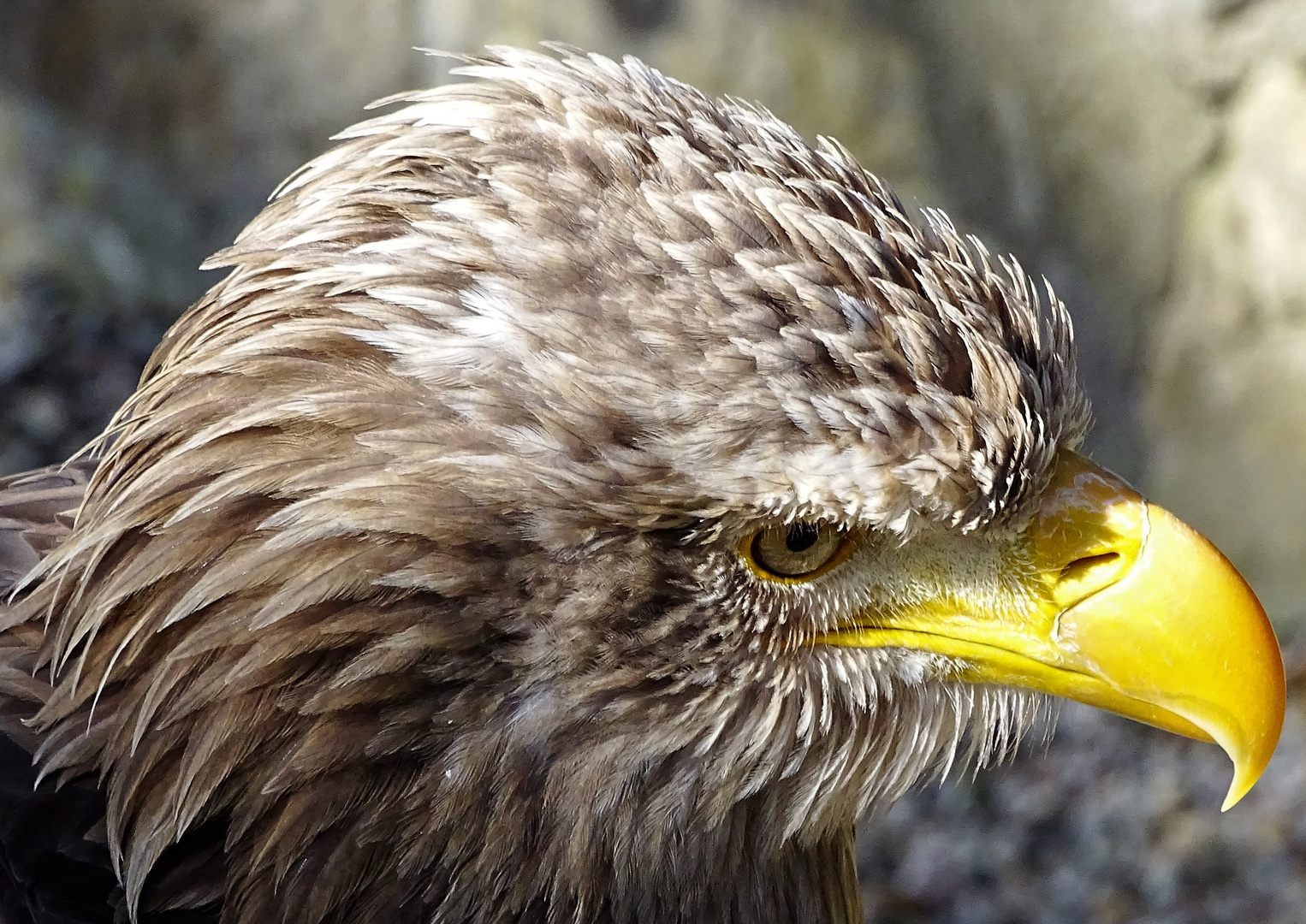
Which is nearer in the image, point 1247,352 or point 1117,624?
point 1117,624

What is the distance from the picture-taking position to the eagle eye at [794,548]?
156 centimetres

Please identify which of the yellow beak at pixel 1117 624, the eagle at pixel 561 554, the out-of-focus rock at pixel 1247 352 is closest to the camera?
the eagle at pixel 561 554

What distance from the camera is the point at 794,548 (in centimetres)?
159

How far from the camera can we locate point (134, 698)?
163cm

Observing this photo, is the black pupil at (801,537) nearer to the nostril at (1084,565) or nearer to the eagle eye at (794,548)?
the eagle eye at (794,548)

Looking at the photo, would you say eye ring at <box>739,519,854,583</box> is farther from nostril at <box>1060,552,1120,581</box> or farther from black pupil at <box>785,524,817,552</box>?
nostril at <box>1060,552,1120,581</box>

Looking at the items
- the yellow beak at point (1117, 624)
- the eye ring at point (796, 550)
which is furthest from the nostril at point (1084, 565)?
the eye ring at point (796, 550)

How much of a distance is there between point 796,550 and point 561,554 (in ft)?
0.98

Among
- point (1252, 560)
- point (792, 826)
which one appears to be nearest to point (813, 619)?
point (792, 826)

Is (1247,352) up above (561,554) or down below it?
below

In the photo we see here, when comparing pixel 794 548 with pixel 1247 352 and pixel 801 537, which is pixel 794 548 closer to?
pixel 801 537

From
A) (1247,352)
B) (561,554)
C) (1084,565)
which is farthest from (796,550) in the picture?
(1247,352)

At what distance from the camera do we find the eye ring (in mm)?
1562

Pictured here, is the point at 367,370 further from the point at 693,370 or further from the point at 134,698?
the point at 134,698
